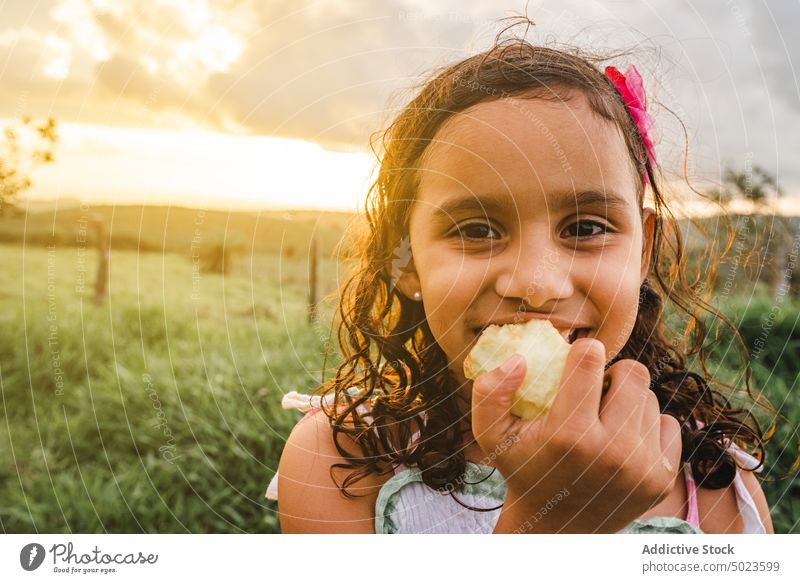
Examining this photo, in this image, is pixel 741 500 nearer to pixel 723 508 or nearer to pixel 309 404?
pixel 723 508

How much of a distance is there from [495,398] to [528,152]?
255 millimetres

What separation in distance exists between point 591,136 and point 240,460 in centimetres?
83

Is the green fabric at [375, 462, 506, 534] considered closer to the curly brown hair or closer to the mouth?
the curly brown hair

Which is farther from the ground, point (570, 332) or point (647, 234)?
point (647, 234)

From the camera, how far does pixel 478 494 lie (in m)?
0.91

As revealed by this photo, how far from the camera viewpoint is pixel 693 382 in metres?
1.04

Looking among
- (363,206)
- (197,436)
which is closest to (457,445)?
(363,206)

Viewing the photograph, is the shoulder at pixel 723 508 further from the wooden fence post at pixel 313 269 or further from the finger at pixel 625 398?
the wooden fence post at pixel 313 269

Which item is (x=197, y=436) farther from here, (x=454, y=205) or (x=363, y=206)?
(x=454, y=205)

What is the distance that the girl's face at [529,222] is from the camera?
0.74 metres

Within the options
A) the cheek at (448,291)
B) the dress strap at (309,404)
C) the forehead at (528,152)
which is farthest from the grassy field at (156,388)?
the forehead at (528,152)
